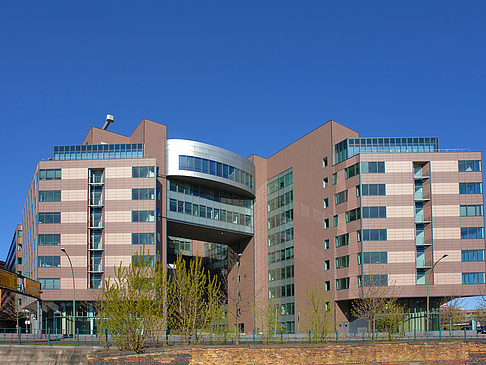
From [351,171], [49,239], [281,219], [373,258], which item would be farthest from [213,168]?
[373,258]

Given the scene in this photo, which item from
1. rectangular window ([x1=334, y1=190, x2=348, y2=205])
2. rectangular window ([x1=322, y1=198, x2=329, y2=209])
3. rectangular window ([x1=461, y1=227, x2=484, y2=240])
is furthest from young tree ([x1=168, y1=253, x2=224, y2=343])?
rectangular window ([x1=461, y1=227, x2=484, y2=240])

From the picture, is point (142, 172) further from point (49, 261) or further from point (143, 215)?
point (49, 261)

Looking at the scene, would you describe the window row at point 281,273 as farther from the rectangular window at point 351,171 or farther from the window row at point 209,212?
the rectangular window at point 351,171

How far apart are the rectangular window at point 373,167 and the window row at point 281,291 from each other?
73.4 ft

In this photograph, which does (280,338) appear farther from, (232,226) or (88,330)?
(232,226)

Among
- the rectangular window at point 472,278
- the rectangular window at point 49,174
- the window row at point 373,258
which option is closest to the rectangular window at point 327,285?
the window row at point 373,258

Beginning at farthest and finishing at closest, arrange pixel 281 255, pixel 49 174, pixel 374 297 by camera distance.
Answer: pixel 281 255, pixel 49 174, pixel 374 297

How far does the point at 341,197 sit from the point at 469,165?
57.9ft

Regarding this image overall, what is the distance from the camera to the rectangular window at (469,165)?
79250 mm

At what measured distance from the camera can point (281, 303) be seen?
303ft

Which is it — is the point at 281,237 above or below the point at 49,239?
above

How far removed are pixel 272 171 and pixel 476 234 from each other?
35.3 m

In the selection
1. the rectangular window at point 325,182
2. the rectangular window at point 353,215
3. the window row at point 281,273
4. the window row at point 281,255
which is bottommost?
the window row at point 281,273

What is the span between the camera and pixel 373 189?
78.9 m
